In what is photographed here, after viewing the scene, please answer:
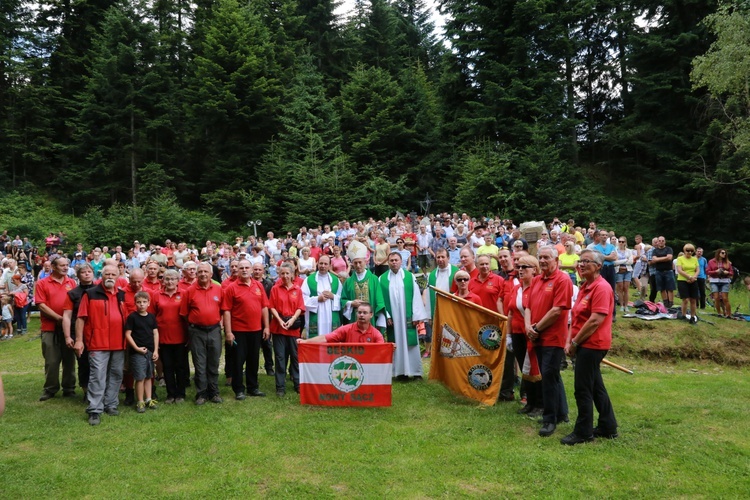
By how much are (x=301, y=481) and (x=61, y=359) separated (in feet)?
18.0

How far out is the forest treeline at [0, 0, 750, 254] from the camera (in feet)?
91.1

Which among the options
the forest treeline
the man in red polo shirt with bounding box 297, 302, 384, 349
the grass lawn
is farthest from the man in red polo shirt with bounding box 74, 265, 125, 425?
the forest treeline

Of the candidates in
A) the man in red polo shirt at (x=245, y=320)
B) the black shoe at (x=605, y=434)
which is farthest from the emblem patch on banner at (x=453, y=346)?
the man in red polo shirt at (x=245, y=320)

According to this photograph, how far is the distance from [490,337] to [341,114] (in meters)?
32.0

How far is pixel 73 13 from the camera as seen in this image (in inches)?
1453

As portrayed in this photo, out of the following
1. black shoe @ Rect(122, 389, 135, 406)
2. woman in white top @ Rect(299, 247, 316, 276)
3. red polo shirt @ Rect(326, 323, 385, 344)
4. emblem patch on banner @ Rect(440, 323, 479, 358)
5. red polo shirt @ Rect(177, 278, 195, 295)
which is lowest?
black shoe @ Rect(122, 389, 135, 406)

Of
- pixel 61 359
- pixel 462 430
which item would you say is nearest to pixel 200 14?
pixel 61 359

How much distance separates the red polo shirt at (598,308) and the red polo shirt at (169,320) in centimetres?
560

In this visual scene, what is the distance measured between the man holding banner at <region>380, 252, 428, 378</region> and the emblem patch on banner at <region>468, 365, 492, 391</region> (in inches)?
62.0

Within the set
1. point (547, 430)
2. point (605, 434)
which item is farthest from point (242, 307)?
point (605, 434)

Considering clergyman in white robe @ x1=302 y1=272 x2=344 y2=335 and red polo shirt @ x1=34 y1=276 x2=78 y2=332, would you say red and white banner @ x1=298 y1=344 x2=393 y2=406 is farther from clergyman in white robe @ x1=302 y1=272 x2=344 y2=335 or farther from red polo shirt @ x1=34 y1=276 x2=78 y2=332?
red polo shirt @ x1=34 y1=276 x2=78 y2=332

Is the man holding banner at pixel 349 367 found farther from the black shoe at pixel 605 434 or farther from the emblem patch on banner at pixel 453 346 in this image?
the black shoe at pixel 605 434

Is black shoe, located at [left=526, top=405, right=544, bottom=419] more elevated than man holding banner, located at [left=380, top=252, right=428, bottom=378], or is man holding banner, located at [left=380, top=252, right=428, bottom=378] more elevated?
man holding banner, located at [left=380, top=252, right=428, bottom=378]

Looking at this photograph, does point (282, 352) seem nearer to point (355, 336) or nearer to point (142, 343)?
point (355, 336)
